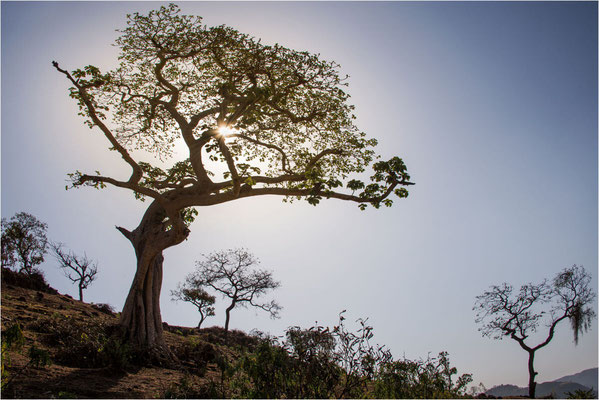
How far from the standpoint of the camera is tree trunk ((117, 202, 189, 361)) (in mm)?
14016

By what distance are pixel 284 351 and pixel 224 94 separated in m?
10.2

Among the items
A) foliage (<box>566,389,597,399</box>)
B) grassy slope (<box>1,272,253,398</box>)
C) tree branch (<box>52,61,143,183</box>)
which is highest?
tree branch (<box>52,61,143,183</box>)

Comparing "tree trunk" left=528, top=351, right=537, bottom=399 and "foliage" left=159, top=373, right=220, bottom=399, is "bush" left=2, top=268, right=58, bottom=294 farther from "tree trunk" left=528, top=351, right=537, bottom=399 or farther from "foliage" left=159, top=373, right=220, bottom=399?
"tree trunk" left=528, top=351, right=537, bottom=399

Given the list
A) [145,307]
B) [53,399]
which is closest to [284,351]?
[53,399]

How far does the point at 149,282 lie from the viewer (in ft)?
50.0

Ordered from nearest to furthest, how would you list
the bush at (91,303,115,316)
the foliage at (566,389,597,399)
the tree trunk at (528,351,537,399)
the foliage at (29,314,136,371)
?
the foliage at (566,389,597,399)
the foliage at (29,314,136,371)
the tree trunk at (528,351,537,399)
the bush at (91,303,115,316)

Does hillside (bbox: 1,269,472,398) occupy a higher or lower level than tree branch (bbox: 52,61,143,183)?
lower

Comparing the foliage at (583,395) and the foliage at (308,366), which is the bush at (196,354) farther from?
the foliage at (583,395)

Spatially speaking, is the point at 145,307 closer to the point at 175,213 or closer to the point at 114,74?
the point at 175,213

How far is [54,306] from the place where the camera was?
2061cm

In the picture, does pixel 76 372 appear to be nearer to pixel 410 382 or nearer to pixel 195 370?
pixel 195 370

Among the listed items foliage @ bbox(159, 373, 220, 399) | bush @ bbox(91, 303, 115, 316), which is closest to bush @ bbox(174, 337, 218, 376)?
foliage @ bbox(159, 373, 220, 399)

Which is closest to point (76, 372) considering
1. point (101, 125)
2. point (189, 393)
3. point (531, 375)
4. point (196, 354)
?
point (189, 393)

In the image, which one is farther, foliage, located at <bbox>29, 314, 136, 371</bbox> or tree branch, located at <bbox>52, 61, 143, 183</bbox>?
tree branch, located at <bbox>52, 61, 143, 183</bbox>
